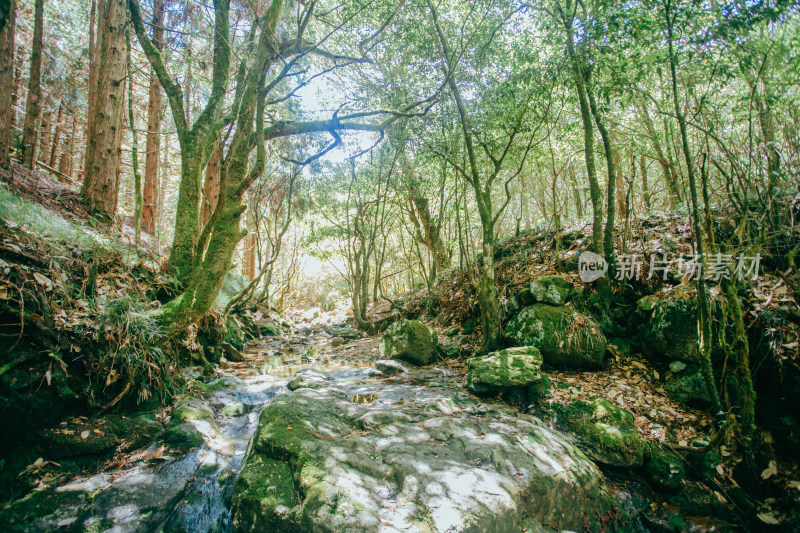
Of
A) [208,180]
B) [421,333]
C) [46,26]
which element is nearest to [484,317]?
[421,333]

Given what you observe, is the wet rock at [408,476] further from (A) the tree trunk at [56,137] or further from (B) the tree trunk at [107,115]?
(A) the tree trunk at [56,137]

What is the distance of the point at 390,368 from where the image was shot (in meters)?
6.69

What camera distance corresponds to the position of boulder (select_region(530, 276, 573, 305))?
5969 millimetres

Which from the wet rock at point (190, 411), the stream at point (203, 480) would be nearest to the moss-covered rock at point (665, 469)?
the stream at point (203, 480)

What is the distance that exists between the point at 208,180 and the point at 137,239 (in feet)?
18.4

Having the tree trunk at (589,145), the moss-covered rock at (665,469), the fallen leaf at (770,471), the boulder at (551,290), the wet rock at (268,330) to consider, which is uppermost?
the tree trunk at (589,145)

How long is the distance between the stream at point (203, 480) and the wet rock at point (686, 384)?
1.45 meters

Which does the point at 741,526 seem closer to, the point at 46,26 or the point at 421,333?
the point at 421,333

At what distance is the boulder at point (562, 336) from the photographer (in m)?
5.18

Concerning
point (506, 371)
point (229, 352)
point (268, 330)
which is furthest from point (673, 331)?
point (268, 330)

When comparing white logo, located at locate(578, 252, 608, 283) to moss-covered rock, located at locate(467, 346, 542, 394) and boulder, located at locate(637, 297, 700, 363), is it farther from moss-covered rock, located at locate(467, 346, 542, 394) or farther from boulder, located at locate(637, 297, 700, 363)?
moss-covered rock, located at locate(467, 346, 542, 394)

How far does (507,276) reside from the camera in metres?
7.68

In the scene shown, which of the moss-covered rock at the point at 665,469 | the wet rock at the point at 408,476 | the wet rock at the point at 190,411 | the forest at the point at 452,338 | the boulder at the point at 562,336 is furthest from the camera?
the boulder at the point at 562,336

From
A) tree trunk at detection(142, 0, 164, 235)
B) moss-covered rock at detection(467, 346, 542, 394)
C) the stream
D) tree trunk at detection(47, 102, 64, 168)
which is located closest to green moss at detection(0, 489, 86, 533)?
the stream
